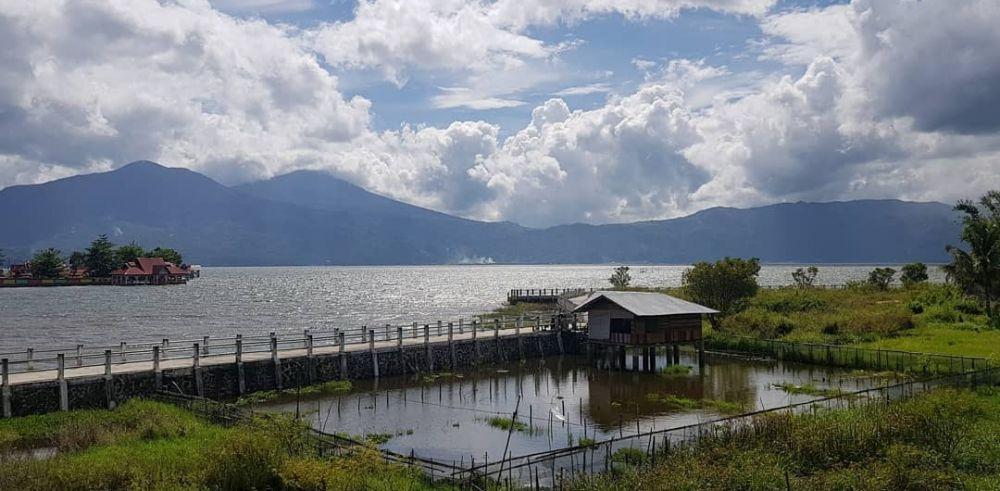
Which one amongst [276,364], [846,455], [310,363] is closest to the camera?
[846,455]

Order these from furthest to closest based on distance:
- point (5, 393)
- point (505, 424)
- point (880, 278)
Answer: point (880, 278) < point (505, 424) < point (5, 393)

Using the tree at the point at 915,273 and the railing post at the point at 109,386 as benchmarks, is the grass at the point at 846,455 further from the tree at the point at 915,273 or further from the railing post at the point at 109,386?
the tree at the point at 915,273

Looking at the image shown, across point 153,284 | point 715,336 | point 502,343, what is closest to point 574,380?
point 502,343

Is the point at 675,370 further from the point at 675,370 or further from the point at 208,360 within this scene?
the point at 208,360

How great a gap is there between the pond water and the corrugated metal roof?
3630 millimetres

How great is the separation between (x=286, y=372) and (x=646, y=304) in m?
21.4

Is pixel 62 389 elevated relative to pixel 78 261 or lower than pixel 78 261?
lower

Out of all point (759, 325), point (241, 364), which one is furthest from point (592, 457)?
point (759, 325)

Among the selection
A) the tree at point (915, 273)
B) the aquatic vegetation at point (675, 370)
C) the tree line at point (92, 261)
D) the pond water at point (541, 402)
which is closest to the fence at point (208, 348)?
the pond water at point (541, 402)

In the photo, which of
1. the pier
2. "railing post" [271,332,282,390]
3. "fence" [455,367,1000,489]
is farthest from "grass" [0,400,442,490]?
"railing post" [271,332,282,390]

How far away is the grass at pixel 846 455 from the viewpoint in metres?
18.3

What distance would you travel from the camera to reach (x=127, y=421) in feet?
84.2

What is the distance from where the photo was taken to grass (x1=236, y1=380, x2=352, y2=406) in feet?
109

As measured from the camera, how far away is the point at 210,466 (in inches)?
720
